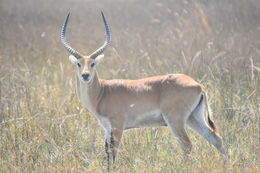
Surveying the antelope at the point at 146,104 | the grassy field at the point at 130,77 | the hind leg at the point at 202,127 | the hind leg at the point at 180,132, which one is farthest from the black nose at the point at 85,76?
the hind leg at the point at 202,127

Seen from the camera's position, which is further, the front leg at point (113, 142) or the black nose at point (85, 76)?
the black nose at point (85, 76)

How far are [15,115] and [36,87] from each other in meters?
2.04

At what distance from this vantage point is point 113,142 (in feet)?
23.1

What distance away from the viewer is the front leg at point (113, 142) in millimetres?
6807

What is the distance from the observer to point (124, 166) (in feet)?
20.9

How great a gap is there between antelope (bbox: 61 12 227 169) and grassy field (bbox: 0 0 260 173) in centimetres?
20

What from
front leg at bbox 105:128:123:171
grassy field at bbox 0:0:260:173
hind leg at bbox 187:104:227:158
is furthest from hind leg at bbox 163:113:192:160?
front leg at bbox 105:128:123:171

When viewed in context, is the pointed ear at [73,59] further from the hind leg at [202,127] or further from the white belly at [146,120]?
the hind leg at [202,127]

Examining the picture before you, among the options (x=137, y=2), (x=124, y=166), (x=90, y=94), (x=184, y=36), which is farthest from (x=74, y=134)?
(x=137, y=2)

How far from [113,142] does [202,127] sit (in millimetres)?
1057

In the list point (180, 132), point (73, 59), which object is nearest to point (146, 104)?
point (180, 132)

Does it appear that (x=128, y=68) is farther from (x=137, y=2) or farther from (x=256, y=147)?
(x=137, y=2)

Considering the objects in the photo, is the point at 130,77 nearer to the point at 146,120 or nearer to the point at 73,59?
the point at 73,59

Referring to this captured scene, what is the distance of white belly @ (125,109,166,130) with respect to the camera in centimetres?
721
